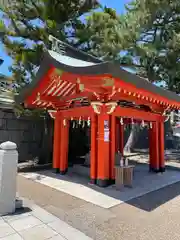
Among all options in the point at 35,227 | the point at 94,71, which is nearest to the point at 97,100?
the point at 94,71

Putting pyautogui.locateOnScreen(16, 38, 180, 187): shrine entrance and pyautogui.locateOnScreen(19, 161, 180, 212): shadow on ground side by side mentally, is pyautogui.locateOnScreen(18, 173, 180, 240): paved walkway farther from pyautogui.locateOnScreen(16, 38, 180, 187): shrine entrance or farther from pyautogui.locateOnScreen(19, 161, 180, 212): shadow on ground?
pyautogui.locateOnScreen(16, 38, 180, 187): shrine entrance

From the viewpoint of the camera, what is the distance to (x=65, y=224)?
10.4 ft

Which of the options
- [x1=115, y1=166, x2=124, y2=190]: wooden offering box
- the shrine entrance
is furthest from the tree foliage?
[x1=115, y1=166, x2=124, y2=190]: wooden offering box

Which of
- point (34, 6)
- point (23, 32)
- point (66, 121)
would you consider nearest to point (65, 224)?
point (66, 121)

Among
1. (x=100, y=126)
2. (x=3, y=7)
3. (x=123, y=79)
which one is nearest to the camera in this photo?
(x=123, y=79)

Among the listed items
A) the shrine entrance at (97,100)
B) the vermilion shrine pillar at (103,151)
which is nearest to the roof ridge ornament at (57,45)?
the shrine entrance at (97,100)

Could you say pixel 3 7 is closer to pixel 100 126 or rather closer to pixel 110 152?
pixel 100 126

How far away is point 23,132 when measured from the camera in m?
9.06

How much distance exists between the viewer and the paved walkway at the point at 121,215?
2.99 m

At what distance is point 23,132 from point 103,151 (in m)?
5.07

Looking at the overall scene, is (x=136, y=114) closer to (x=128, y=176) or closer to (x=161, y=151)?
(x=128, y=176)

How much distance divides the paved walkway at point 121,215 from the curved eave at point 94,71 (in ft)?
8.21

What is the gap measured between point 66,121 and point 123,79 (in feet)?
10.6

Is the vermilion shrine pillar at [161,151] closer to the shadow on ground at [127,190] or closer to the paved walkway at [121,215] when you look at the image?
the shadow on ground at [127,190]
